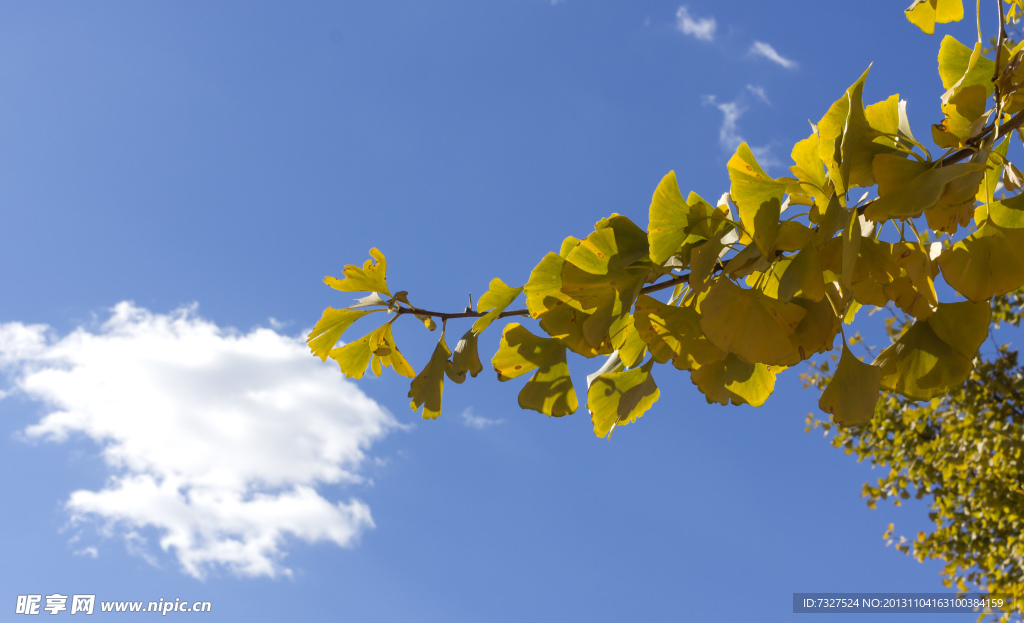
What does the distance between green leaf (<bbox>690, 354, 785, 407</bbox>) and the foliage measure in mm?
3130

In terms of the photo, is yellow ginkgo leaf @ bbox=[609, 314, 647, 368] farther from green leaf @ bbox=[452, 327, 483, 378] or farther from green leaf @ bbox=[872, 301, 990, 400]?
green leaf @ bbox=[872, 301, 990, 400]

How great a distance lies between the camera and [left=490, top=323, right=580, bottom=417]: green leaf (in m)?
0.98

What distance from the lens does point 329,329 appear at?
4.08ft

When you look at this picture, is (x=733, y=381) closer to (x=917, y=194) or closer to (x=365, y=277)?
(x=917, y=194)

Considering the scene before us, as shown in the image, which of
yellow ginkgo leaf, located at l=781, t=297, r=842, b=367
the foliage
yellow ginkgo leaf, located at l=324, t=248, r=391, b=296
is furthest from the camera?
the foliage

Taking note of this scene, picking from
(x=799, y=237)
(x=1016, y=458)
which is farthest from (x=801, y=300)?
(x=1016, y=458)

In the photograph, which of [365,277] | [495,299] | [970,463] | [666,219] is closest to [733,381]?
[666,219]

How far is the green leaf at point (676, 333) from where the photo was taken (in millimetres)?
839

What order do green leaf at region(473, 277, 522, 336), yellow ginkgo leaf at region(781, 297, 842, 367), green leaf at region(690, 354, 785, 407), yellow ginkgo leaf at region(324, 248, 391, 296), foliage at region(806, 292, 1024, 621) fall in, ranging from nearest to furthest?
yellow ginkgo leaf at region(781, 297, 842, 367) → green leaf at region(690, 354, 785, 407) → green leaf at region(473, 277, 522, 336) → yellow ginkgo leaf at region(324, 248, 391, 296) → foliage at region(806, 292, 1024, 621)

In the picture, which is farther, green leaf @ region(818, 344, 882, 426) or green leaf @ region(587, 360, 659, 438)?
green leaf @ region(587, 360, 659, 438)

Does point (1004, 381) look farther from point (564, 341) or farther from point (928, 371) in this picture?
point (564, 341)

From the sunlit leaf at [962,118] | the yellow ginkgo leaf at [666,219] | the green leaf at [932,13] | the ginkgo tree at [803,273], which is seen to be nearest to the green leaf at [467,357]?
the ginkgo tree at [803,273]

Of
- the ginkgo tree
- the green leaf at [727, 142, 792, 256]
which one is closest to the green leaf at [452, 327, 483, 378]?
the ginkgo tree

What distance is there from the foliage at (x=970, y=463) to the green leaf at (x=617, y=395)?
3200 mm
